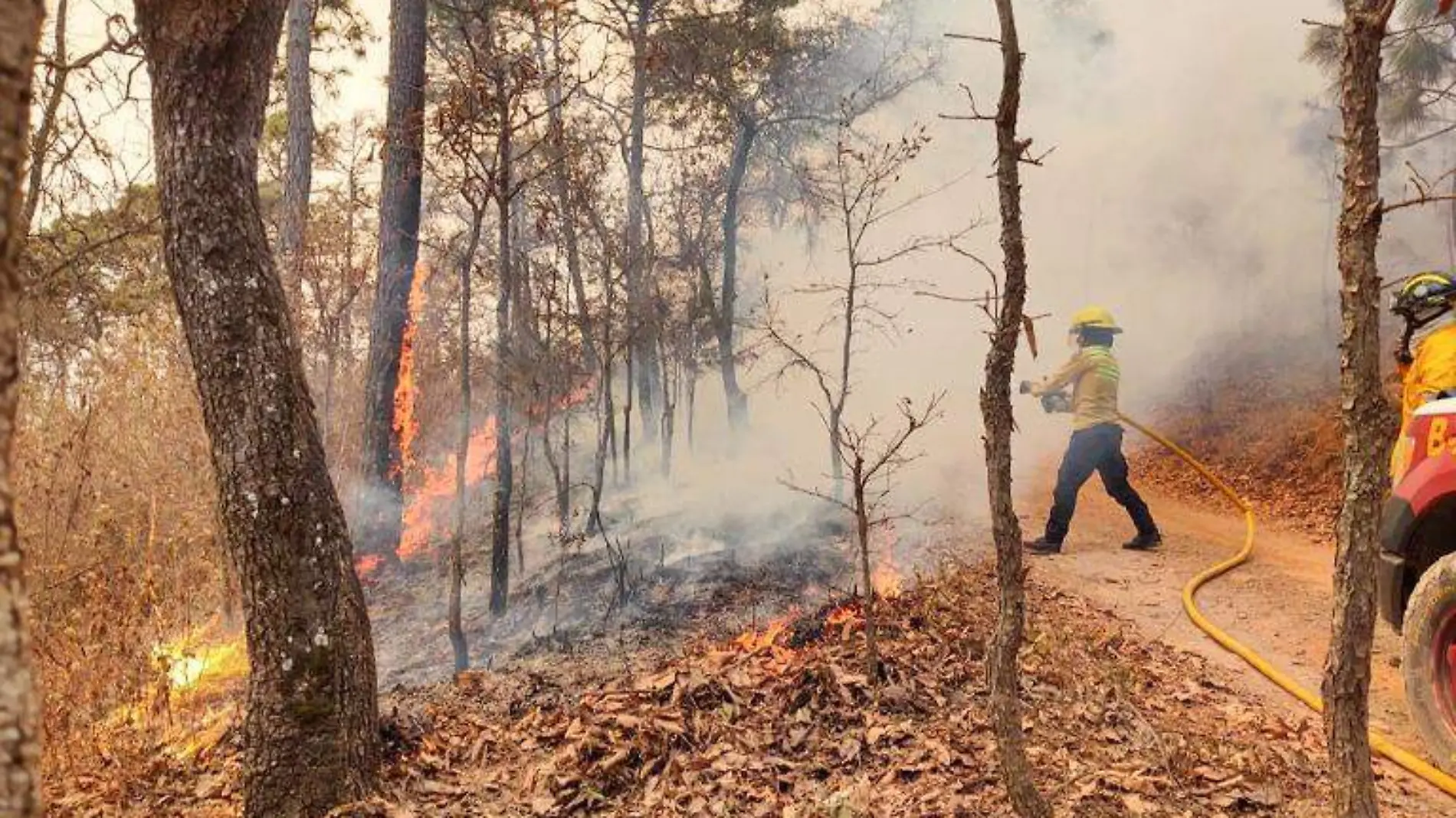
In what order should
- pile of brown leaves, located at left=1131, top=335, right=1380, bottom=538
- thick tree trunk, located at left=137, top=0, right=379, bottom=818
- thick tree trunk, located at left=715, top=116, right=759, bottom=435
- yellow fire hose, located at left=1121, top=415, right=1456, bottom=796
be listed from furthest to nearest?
thick tree trunk, located at left=715, top=116, right=759, bottom=435, pile of brown leaves, located at left=1131, top=335, right=1380, bottom=538, yellow fire hose, located at left=1121, top=415, right=1456, bottom=796, thick tree trunk, located at left=137, top=0, right=379, bottom=818

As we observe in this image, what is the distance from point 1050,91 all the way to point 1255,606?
1519cm

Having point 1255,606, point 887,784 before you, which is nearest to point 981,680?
point 887,784

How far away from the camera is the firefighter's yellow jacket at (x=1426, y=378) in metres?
5.36

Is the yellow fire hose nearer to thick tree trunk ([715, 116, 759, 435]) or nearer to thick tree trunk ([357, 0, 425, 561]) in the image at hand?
thick tree trunk ([357, 0, 425, 561])

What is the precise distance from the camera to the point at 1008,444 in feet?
12.9

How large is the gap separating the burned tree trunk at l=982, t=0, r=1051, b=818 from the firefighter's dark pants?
5881 millimetres

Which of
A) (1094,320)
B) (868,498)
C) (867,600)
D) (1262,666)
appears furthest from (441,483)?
(1262,666)

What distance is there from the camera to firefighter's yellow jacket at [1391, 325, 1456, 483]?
536 centimetres

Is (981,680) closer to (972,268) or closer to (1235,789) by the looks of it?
(1235,789)

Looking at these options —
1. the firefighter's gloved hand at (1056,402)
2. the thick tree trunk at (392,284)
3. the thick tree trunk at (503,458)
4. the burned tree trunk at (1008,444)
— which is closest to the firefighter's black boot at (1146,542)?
the firefighter's gloved hand at (1056,402)

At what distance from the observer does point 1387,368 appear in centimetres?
1698

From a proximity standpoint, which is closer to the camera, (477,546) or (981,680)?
(981,680)

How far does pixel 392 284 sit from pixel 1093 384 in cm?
962

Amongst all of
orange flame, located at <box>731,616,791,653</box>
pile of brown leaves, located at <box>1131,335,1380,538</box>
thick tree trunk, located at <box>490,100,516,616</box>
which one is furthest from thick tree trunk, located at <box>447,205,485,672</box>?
pile of brown leaves, located at <box>1131,335,1380,538</box>
